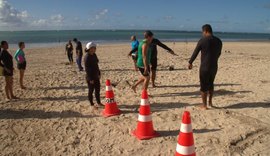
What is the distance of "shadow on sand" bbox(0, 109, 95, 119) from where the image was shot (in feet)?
21.1

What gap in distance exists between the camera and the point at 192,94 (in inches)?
320

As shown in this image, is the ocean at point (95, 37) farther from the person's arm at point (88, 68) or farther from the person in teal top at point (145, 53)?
the person's arm at point (88, 68)

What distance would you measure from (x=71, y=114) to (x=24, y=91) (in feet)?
10.7

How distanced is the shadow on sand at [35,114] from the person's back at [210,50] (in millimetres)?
3031

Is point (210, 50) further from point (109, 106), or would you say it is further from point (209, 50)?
point (109, 106)

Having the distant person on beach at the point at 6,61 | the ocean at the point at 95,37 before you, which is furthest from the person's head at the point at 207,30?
the ocean at the point at 95,37

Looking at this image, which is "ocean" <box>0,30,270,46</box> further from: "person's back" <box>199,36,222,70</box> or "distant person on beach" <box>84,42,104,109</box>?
"person's back" <box>199,36,222,70</box>

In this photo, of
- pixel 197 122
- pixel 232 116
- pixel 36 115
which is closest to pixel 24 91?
pixel 36 115

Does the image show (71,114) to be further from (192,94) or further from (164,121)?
(192,94)

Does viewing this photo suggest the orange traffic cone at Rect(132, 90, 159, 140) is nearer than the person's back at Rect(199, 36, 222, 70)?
Yes

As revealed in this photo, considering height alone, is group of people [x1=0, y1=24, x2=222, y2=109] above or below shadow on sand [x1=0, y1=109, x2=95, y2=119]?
above

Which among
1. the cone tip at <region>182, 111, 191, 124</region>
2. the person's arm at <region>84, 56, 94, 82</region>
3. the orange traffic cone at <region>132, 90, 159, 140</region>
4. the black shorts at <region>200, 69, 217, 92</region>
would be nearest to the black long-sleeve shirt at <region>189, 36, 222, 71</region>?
the black shorts at <region>200, 69, 217, 92</region>

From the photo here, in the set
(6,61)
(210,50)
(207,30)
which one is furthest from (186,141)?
(6,61)

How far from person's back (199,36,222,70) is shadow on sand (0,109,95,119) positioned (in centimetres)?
303
